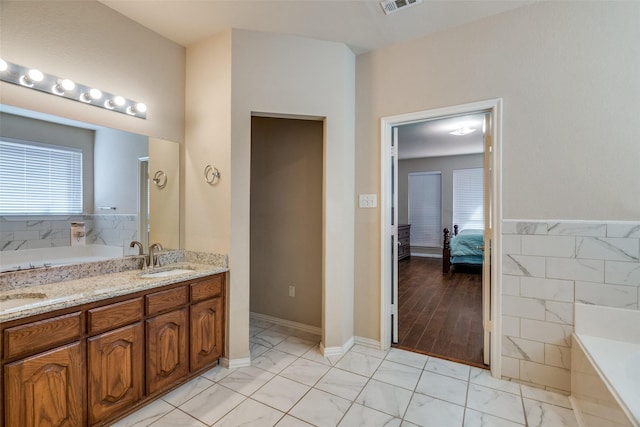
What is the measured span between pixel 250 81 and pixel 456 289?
4.15 metres

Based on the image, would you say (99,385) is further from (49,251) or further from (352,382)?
(352,382)

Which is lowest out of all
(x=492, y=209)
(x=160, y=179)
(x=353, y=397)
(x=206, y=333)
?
(x=353, y=397)

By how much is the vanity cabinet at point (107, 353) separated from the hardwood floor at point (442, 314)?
1797 mm

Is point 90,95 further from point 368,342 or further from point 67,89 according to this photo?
point 368,342

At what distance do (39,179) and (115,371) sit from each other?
1.33 m

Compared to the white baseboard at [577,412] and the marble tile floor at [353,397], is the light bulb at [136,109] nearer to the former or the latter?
the marble tile floor at [353,397]

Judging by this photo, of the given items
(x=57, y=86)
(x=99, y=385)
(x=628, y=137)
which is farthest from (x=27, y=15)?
(x=628, y=137)

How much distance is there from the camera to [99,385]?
5.24 feet

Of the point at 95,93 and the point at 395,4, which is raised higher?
the point at 395,4

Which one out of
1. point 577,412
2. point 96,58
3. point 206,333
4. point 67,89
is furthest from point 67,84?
point 577,412

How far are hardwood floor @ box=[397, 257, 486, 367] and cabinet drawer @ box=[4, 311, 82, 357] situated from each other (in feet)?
7.98

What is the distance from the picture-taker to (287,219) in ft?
10.4

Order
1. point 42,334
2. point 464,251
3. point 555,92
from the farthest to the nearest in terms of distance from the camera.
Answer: point 464,251 → point 555,92 → point 42,334

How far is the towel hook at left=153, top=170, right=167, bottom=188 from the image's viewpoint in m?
2.44
